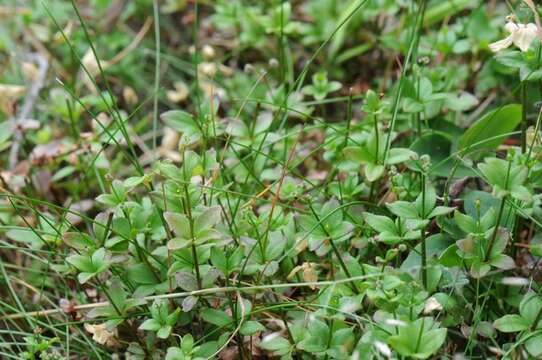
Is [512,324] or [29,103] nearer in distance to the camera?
[512,324]

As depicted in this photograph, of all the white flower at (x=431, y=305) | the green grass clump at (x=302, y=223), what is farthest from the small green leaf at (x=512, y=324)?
the white flower at (x=431, y=305)

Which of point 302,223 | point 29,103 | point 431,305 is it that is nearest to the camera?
point 431,305

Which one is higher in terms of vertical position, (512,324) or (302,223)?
(302,223)

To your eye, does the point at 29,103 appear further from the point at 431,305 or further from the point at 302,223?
the point at 431,305

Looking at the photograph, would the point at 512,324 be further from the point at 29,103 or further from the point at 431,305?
the point at 29,103

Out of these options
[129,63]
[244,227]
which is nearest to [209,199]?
[244,227]

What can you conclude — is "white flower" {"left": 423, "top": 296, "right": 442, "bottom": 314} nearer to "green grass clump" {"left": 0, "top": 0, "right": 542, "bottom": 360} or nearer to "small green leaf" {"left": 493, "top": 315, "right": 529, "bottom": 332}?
"green grass clump" {"left": 0, "top": 0, "right": 542, "bottom": 360}

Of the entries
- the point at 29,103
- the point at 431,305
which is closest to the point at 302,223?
the point at 431,305

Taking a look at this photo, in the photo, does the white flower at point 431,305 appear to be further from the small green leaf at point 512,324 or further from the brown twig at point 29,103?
the brown twig at point 29,103

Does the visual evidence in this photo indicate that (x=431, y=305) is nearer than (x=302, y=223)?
Yes

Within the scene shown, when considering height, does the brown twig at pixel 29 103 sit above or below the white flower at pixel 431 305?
above

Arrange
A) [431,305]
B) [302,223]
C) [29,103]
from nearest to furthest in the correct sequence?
[431,305]
[302,223]
[29,103]
